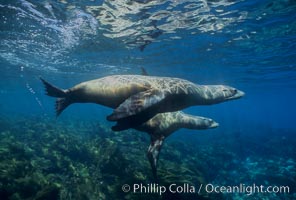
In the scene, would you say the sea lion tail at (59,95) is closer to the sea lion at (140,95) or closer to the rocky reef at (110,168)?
the sea lion at (140,95)

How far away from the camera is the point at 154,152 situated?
23.6ft

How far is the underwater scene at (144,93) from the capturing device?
24.6 feet

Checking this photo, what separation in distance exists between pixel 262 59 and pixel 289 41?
5.65 metres

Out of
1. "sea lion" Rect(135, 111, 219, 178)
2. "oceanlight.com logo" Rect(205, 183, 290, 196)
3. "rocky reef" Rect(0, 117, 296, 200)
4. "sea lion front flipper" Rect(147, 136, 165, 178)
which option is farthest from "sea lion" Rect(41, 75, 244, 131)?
"oceanlight.com logo" Rect(205, 183, 290, 196)

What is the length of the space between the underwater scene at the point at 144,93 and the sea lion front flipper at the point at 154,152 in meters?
0.03

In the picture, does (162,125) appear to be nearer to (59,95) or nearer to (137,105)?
(137,105)

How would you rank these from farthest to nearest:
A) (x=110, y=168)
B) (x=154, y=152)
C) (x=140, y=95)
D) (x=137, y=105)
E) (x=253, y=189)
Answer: (x=253, y=189) → (x=110, y=168) → (x=154, y=152) → (x=140, y=95) → (x=137, y=105)

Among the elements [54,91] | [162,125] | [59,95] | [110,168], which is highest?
[54,91]

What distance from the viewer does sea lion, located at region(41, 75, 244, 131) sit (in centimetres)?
566

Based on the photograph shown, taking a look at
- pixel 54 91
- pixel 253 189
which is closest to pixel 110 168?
pixel 54 91

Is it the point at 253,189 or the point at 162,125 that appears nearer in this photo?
the point at 162,125

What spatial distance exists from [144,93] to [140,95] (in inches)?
6.2

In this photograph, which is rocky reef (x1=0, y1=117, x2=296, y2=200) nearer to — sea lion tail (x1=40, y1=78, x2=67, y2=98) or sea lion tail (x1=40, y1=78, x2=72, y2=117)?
sea lion tail (x1=40, y1=78, x2=72, y2=117)

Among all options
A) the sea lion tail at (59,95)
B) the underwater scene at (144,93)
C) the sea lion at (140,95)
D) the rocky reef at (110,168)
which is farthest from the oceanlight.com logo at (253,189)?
the sea lion tail at (59,95)
